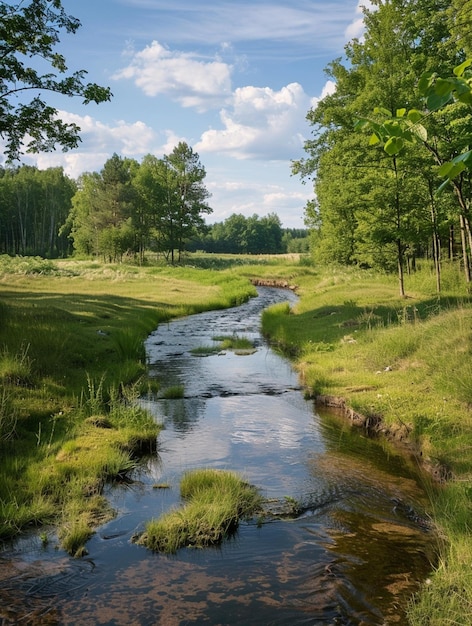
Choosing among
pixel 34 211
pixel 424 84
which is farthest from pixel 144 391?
pixel 34 211

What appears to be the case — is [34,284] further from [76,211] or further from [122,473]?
[76,211]

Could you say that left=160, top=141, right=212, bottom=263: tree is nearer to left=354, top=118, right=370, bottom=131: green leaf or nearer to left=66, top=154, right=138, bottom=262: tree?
left=66, top=154, right=138, bottom=262: tree

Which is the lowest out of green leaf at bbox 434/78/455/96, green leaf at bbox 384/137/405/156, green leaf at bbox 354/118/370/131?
green leaf at bbox 384/137/405/156

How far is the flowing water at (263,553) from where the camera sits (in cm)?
567

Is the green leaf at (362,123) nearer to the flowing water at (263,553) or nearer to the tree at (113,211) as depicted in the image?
the flowing water at (263,553)

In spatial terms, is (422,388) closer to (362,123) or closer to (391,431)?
(391,431)

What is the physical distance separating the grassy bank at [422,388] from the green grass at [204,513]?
263 centimetres

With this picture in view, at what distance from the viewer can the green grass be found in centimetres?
707

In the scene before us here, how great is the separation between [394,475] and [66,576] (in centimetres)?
557

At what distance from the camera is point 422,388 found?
486 inches

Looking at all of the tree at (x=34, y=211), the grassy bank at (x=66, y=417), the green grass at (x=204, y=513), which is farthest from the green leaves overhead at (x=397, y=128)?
the tree at (x=34, y=211)

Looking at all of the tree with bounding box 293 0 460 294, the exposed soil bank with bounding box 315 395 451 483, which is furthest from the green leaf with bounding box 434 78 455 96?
the tree with bounding box 293 0 460 294

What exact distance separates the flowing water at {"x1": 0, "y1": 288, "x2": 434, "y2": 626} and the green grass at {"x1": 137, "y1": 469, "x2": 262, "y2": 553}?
0.53 ft

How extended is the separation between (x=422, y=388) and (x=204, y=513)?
668 centimetres
